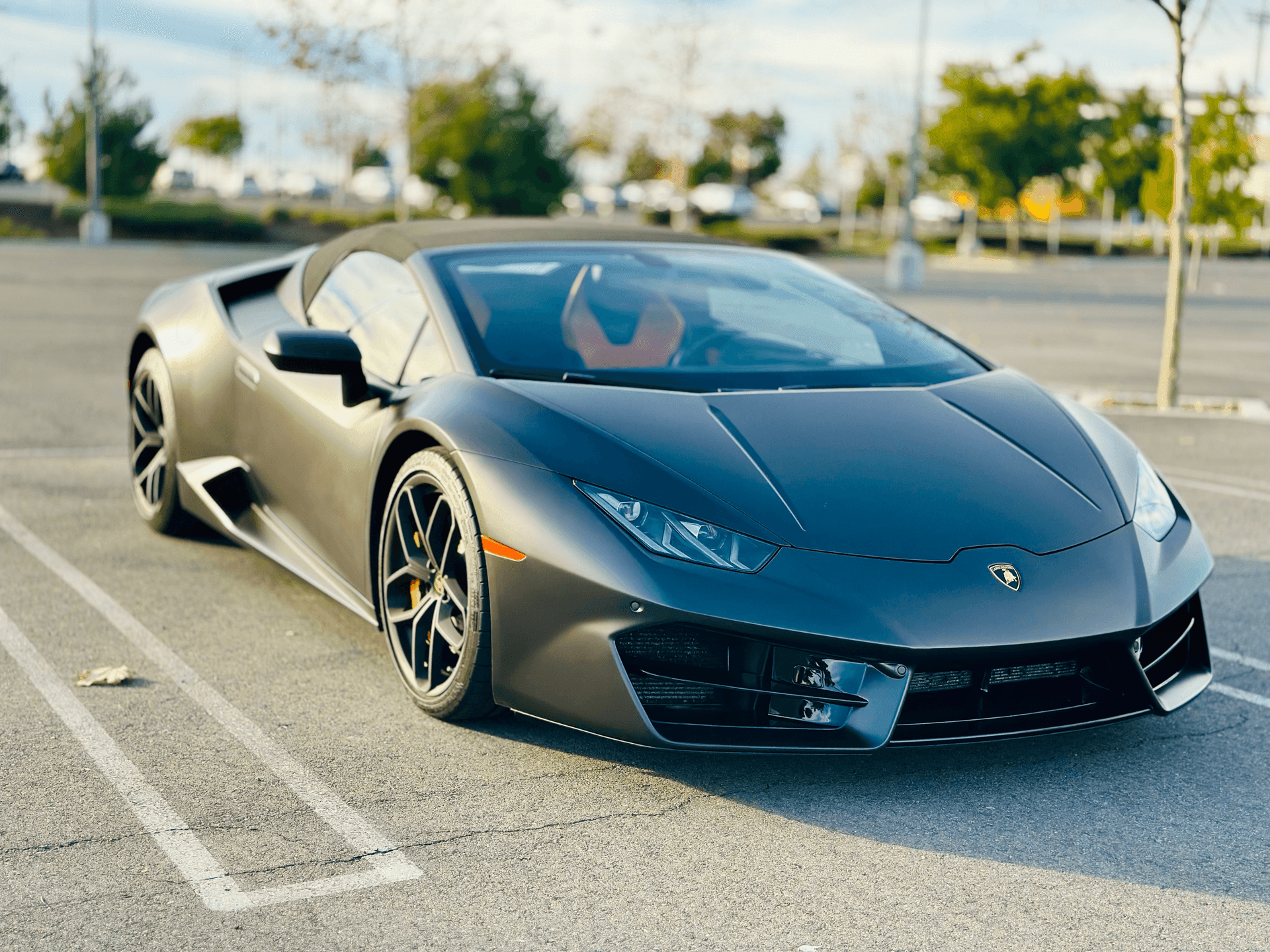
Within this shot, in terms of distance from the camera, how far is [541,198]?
39531 mm

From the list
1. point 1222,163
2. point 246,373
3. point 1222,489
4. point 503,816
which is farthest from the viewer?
point 1222,163

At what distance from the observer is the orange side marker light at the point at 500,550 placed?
3.29 meters

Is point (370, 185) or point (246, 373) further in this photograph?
point (370, 185)

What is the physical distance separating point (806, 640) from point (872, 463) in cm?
64

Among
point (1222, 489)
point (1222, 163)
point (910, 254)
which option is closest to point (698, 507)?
point (1222, 489)

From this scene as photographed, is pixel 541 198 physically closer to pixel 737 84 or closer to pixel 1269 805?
pixel 737 84

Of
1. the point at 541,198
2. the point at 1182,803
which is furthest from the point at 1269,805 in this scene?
the point at 541,198

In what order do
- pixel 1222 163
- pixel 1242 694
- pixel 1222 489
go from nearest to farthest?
pixel 1242 694, pixel 1222 489, pixel 1222 163

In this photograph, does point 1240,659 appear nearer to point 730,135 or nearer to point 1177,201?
point 1177,201

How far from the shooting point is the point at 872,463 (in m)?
3.50

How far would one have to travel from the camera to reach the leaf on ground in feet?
13.1

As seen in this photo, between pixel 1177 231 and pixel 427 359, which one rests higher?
pixel 1177 231

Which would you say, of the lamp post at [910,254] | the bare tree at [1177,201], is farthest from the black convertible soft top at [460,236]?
the lamp post at [910,254]

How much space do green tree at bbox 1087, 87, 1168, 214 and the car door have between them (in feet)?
134
